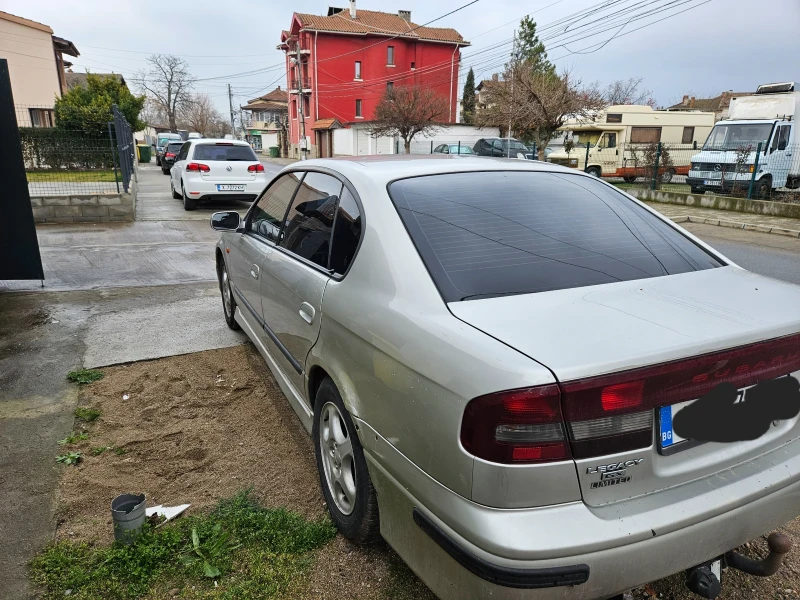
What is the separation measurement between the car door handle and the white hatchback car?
36.1 feet

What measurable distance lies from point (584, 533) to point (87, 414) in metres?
3.30

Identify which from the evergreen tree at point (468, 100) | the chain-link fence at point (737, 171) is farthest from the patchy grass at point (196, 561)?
the evergreen tree at point (468, 100)

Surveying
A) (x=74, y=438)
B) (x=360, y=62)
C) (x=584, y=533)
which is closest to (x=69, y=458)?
(x=74, y=438)

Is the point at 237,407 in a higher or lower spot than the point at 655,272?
lower

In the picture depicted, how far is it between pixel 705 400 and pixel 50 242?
10512 mm

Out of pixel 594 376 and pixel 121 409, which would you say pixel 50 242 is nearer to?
pixel 121 409

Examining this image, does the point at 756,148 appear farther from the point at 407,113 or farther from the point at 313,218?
the point at 407,113

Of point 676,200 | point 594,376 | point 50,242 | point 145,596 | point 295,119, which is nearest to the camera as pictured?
point 594,376

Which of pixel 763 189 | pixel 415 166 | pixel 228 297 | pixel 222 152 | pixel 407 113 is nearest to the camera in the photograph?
pixel 415 166

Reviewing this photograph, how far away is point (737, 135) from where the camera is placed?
17.6m

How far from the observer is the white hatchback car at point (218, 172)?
1319cm

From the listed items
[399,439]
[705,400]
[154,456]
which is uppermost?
[705,400]

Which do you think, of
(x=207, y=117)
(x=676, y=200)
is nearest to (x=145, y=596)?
(x=676, y=200)

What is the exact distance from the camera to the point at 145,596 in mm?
2246
